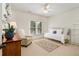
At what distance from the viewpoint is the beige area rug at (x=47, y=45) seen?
194cm

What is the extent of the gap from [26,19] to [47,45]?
2.01ft

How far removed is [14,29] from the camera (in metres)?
1.89

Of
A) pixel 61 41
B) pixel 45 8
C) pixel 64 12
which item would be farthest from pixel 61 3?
pixel 61 41

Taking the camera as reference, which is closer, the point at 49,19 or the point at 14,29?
the point at 14,29

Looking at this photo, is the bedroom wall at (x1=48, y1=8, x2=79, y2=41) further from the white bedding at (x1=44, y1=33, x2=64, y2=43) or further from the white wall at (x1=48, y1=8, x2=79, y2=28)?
the white bedding at (x1=44, y1=33, x2=64, y2=43)

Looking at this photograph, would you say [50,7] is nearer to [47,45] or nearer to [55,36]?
[55,36]

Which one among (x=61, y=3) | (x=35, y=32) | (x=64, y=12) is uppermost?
(x=61, y=3)

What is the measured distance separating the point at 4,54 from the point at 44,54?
0.72m

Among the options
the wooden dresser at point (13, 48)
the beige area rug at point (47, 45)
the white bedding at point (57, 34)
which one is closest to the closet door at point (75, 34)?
the white bedding at point (57, 34)

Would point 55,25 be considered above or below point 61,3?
below

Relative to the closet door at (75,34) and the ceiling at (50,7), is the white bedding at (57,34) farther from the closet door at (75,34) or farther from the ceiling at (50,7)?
the ceiling at (50,7)

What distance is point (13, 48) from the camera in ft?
6.31

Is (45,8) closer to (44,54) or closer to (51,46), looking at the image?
(51,46)

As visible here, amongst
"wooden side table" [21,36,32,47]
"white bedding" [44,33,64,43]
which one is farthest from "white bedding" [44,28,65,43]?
"wooden side table" [21,36,32,47]
